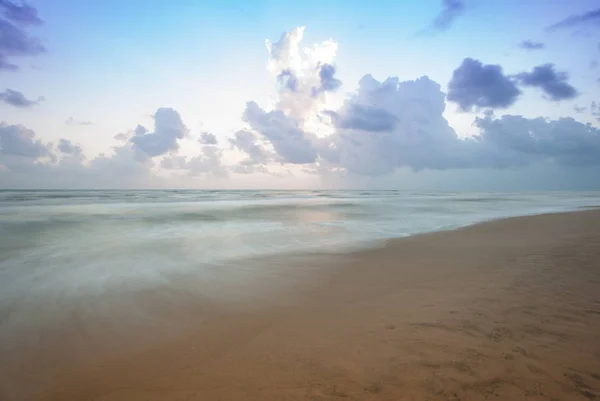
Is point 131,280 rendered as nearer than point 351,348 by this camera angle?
No

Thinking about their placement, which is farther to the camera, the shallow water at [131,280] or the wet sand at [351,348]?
the shallow water at [131,280]

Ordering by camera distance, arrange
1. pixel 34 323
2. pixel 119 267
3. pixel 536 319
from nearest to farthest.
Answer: pixel 536 319 → pixel 34 323 → pixel 119 267

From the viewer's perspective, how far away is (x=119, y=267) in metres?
9.74

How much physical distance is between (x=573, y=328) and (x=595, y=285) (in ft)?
9.21

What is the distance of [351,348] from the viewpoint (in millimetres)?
4352

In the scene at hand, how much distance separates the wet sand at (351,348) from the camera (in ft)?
11.7

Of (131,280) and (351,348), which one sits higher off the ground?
(351,348)

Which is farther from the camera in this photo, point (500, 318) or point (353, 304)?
point (353, 304)

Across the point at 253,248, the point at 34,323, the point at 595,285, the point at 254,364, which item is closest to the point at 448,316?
the point at 254,364

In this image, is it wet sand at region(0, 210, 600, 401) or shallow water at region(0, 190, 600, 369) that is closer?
wet sand at region(0, 210, 600, 401)

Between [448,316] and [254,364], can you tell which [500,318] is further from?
[254,364]

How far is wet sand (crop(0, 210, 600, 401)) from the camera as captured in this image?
3561mm

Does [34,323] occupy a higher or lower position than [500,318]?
lower

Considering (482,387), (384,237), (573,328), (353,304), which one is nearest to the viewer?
(482,387)
